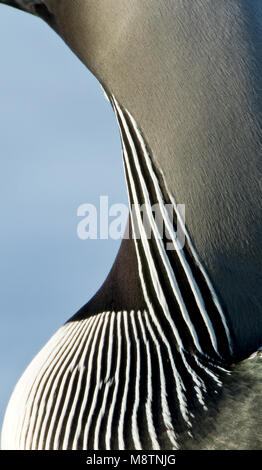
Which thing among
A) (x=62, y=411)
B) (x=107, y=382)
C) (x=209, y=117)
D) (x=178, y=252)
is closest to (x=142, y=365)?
(x=107, y=382)

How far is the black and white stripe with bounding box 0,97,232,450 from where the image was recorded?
12.5 feet

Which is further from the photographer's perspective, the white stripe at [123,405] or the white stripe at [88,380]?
the white stripe at [88,380]

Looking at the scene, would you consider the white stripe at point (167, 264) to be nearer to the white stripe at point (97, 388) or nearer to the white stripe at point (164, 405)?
the white stripe at point (164, 405)

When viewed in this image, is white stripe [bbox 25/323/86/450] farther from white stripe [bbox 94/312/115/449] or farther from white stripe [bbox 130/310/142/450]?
white stripe [bbox 130/310/142/450]

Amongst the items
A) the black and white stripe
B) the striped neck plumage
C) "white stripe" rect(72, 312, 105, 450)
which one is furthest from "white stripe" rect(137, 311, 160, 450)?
"white stripe" rect(72, 312, 105, 450)

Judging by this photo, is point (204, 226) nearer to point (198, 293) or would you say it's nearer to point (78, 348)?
point (198, 293)

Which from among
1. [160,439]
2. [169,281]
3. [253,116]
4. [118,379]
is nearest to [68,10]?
[253,116]

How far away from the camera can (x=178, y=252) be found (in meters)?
4.05

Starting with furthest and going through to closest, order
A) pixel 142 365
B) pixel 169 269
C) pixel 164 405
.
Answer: pixel 169 269, pixel 142 365, pixel 164 405

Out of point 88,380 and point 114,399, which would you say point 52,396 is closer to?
point 88,380

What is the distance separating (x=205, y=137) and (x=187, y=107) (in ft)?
0.56

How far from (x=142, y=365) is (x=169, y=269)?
46 centimetres

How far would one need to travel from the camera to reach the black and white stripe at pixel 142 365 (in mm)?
3809

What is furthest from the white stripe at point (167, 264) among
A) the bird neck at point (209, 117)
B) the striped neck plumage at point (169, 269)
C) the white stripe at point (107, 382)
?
the white stripe at point (107, 382)
